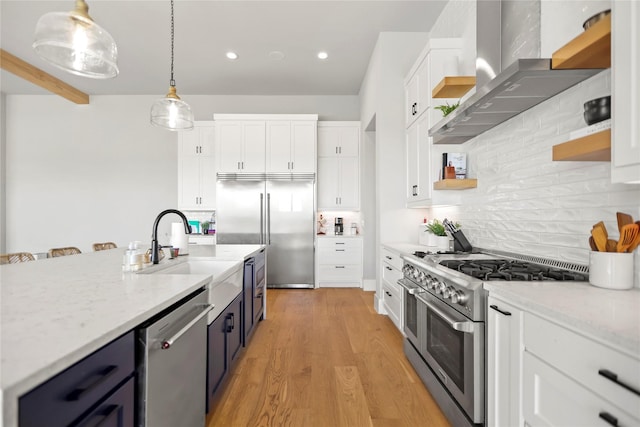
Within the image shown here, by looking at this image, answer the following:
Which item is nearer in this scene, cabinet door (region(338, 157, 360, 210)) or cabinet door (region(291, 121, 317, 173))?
cabinet door (region(291, 121, 317, 173))

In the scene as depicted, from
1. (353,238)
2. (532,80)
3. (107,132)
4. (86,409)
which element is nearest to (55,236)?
(107,132)

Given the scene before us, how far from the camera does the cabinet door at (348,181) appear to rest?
17.1 feet

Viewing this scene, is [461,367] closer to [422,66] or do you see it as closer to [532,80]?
[532,80]

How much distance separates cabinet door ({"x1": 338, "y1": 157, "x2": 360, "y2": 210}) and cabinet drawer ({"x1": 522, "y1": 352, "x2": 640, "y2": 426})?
4149 mm

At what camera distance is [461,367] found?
156cm

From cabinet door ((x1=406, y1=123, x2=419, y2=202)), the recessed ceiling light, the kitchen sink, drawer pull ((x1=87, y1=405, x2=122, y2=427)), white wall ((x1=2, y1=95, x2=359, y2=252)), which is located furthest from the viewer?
white wall ((x1=2, y1=95, x2=359, y2=252))

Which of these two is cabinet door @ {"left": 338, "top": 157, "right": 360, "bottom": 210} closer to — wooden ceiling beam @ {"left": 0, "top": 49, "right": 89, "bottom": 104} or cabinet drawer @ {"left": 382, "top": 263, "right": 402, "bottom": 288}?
cabinet drawer @ {"left": 382, "top": 263, "right": 402, "bottom": 288}

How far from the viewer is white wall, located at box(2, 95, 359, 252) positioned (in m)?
5.61

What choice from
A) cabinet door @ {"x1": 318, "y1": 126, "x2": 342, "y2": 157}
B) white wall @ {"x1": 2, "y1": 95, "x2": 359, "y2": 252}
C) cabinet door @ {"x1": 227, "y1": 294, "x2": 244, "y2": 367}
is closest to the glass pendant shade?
cabinet door @ {"x1": 227, "y1": 294, "x2": 244, "y2": 367}

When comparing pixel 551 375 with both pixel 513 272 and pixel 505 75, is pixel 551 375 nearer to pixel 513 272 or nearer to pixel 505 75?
pixel 513 272

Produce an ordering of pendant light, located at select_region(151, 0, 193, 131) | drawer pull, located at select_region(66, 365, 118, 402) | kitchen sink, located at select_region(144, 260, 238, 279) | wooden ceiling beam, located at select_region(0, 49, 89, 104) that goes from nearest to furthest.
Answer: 1. drawer pull, located at select_region(66, 365, 118, 402)
2. kitchen sink, located at select_region(144, 260, 238, 279)
3. pendant light, located at select_region(151, 0, 193, 131)
4. wooden ceiling beam, located at select_region(0, 49, 89, 104)

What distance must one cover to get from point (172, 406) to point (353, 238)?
404 centimetres

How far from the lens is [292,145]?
507cm

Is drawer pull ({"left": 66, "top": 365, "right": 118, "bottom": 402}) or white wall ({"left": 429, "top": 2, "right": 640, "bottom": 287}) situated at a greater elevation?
white wall ({"left": 429, "top": 2, "right": 640, "bottom": 287})
